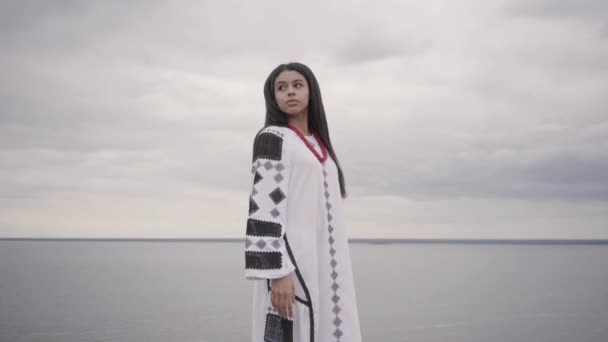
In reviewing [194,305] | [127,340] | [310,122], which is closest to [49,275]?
[194,305]

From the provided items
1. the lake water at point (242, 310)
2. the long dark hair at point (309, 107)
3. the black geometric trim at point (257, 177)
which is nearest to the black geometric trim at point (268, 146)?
the black geometric trim at point (257, 177)

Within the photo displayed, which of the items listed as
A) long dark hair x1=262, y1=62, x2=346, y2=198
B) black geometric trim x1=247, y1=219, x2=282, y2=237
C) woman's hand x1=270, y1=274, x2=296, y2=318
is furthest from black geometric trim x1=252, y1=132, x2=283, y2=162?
woman's hand x1=270, y1=274, x2=296, y2=318

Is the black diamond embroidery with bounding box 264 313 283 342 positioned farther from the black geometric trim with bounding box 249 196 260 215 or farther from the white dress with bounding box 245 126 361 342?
the black geometric trim with bounding box 249 196 260 215

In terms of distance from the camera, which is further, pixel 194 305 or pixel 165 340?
pixel 194 305

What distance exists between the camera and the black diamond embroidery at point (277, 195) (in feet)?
10.4

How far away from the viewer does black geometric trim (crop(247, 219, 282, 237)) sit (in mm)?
3102

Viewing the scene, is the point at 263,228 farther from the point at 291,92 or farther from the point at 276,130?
the point at 291,92

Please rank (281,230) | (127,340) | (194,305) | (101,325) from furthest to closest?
1. (194,305)
2. (101,325)
3. (127,340)
4. (281,230)

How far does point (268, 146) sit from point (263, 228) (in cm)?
49

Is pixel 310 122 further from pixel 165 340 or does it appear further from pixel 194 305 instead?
pixel 194 305

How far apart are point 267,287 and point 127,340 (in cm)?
3190

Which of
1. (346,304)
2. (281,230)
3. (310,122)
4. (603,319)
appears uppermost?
(310,122)

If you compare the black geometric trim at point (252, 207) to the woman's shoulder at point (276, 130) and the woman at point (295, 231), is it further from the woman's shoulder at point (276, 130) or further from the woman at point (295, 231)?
the woman's shoulder at point (276, 130)

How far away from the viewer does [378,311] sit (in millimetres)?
43625
